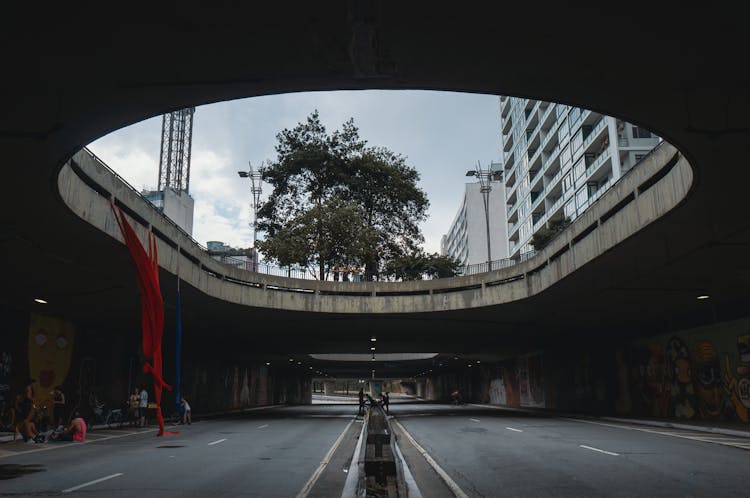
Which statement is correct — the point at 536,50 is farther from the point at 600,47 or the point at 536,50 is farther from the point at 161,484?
the point at 161,484

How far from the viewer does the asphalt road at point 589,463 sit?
10.0 m

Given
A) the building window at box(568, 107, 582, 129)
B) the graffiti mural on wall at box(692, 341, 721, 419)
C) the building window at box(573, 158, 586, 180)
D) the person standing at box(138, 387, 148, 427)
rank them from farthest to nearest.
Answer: the building window at box(568, 107, 582, 129) < the building window at box(573, 158, 586, 180) < the person standing at box(138, 387, 148, 427) < the graffiti mural on wall at box(692, 341, 721, 419)

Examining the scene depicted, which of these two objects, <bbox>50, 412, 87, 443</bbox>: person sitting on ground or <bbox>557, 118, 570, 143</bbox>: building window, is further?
<bbox>557, 118, 570, 143</bbox>: building window

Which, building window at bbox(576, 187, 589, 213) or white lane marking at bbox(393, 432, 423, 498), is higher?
building window at bbox(576, 187, 589, 213)

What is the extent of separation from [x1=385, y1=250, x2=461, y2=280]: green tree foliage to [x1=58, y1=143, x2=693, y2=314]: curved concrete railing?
8.03 metres

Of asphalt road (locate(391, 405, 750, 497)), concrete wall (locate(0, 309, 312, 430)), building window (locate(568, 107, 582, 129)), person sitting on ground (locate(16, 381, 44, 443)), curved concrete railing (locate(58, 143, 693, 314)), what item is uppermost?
building window (locate(568, 107, 582, 129))

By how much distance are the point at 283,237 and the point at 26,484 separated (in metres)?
32.1

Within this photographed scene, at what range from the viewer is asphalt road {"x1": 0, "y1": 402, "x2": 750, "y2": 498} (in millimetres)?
10039

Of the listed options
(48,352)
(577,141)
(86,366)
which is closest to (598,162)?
(577,141)

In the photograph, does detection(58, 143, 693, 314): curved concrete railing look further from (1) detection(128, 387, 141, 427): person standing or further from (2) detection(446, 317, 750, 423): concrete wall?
(2) detection(446, 317, 750, 423): concrete wall

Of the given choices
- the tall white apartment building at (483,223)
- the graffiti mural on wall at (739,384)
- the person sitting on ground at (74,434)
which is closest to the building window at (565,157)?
the tall white apartment building at (483,223)

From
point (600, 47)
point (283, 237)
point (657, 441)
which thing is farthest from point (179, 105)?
point (283, 237)

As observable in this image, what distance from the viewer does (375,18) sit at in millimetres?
7484

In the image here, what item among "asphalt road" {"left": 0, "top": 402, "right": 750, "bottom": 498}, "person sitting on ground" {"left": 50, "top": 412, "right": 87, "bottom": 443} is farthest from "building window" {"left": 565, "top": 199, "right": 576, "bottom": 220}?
"person sitting on ground" {"left": 50, "top": 412, "right": 87, "bottom": 443}
